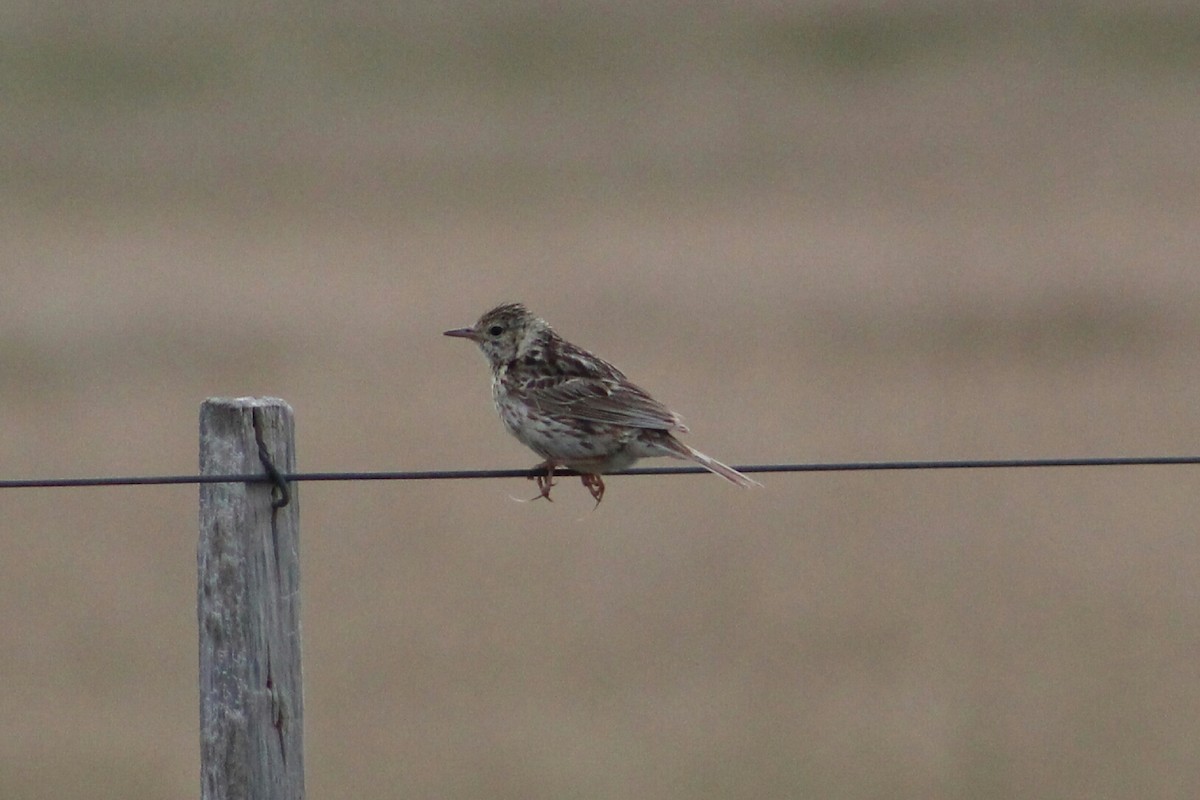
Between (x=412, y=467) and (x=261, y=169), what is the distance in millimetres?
19251

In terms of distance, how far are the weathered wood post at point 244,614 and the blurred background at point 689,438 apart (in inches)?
199

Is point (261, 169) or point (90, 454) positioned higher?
point (261, 169)

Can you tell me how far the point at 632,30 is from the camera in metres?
47.2

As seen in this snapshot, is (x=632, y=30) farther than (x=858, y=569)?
Yes

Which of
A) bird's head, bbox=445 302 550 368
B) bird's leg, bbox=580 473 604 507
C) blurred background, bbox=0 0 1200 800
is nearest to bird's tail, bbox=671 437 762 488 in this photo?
bird's leg, bbox=580 473 604 507

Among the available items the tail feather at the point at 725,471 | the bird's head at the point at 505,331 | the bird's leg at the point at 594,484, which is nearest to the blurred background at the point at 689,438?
the bird's leg at the point at 594,484

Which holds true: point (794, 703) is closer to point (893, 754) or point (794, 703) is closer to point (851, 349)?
point (893, 754)

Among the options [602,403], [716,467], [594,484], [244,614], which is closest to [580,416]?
[602,403]

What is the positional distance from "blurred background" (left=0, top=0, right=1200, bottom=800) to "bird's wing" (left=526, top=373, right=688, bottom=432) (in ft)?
9.86

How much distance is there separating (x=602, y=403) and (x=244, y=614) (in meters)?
2.87

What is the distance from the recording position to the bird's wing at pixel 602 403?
7797mm

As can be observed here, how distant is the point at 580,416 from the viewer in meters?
7.86

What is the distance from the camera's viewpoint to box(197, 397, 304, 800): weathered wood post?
5.27 m

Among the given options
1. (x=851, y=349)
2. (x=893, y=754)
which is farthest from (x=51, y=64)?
(x=893, y=754)
